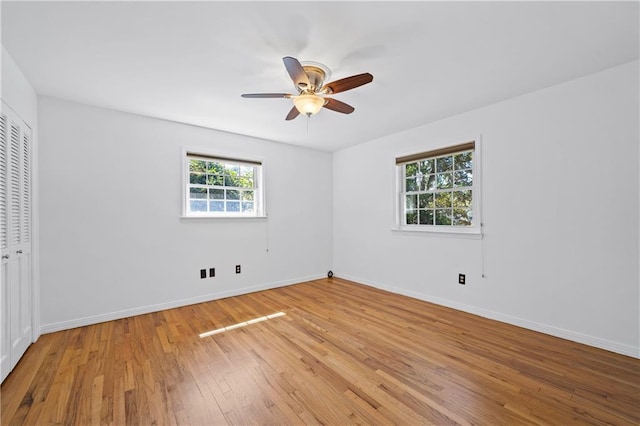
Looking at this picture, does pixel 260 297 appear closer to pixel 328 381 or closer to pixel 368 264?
pixel 368 264

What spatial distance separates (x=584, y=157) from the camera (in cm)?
252

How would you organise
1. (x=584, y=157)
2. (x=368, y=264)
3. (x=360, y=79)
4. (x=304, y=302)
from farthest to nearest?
(x=368, y=264) < (x=304, y=302) < (x=584, y=157) < (x=360, y=79)

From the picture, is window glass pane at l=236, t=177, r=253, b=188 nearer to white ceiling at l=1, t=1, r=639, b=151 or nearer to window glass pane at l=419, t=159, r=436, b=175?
white ceiling at l=1, t=1, r=639, b=151

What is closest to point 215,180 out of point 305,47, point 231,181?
point 231,181

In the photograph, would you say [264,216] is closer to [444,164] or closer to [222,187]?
[222,187]

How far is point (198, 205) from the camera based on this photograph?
12.6ft

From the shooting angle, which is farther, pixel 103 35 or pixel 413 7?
pixel 103 35

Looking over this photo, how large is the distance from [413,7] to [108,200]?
11.4 feet

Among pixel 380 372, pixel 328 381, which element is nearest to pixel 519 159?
pixel 380 372

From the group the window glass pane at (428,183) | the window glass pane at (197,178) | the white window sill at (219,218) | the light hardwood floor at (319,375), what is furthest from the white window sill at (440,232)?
the window glass pane at (197,178)

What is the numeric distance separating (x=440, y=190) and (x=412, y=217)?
1.93ft

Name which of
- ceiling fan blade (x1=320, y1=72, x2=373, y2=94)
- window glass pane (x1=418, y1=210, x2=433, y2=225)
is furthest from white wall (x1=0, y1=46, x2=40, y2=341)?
window glass pane (x1=418, y1=210, x2=433, y2=225)

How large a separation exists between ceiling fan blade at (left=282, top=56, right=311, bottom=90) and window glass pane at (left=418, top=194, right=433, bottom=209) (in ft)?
8.16

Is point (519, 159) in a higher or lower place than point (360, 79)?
lower
